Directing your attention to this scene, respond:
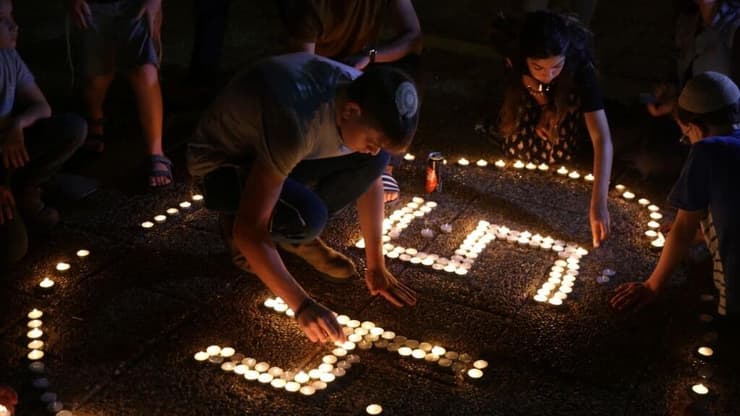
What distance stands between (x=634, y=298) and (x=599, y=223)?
1.43 feet

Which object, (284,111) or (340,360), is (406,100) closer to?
(284,111)

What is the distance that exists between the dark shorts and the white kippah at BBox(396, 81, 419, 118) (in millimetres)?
2428

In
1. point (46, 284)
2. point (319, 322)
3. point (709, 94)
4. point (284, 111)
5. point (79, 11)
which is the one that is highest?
point (284, 111)

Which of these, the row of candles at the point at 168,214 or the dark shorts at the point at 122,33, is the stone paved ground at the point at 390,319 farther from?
the dark shorts at the point at 122,33

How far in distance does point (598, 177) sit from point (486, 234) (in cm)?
57

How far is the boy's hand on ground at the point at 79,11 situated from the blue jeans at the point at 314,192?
5.41 ft

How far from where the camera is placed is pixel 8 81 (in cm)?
409

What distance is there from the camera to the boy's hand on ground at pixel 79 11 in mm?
4637

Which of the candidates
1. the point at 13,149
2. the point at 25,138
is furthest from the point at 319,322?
the point at 25,138

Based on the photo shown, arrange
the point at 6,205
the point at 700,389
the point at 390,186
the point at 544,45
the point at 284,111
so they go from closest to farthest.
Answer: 1. the point at 284,111
2. the point at 700,389
3. the point at 6,205
4. the point at 544,45
5. the point at 390,186

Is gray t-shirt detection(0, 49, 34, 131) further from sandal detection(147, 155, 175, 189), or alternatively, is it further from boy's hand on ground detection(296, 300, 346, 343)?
boy's hand on ground detection(296, 300, 346, 343)

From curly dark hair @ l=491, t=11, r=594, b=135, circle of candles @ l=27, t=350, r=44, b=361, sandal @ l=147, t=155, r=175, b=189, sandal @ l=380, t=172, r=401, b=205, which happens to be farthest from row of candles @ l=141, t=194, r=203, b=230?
curly dark hair @ l=491, t=11, r=594, b=135

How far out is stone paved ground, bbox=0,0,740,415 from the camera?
3.08 meters

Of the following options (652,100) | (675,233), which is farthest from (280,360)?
(652,100)
